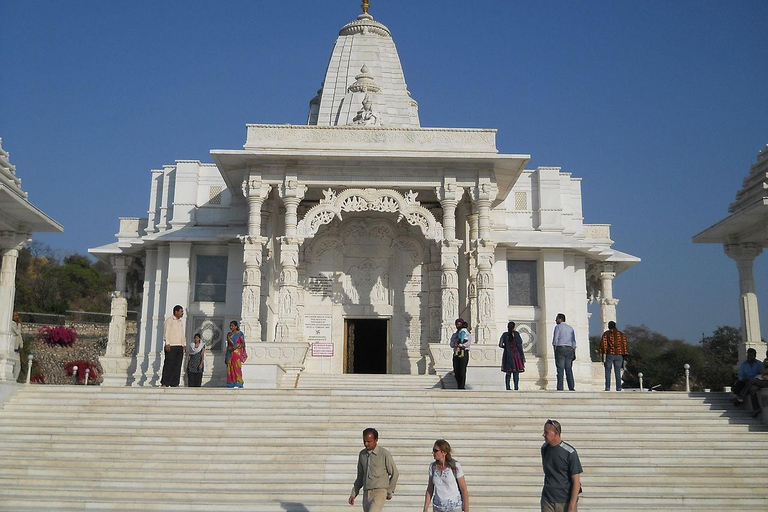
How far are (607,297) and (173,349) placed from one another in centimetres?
1558

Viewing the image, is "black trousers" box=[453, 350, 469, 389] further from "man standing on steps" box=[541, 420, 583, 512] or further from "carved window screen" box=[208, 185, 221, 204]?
"carved window screen" box=[208, 185, 221, 204]

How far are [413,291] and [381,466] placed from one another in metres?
15.7

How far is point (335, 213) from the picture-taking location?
2008 cm

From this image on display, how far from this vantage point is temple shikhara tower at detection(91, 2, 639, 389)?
19.7m

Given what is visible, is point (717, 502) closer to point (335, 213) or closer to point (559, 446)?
point (559, 446)

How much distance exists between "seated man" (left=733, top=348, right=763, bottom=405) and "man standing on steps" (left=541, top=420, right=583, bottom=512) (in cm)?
835

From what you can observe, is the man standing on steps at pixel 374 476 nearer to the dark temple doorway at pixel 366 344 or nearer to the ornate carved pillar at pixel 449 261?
the ornate carved pillar at pixel 449 261

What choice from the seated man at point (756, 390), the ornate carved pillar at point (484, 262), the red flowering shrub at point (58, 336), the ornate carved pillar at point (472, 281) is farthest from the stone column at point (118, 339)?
the red flowering shrub at point (58, 336)

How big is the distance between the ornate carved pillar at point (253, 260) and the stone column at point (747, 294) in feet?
38.5

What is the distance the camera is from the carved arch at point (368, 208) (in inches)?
785

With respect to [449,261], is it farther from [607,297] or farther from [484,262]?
[607,297]

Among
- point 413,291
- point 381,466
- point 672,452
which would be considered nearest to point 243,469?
point 381,466

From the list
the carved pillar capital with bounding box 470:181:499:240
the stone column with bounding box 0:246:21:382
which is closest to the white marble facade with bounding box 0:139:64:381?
the stone column with bounding box 0:246:21:382

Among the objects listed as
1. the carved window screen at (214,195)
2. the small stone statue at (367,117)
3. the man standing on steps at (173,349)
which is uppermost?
the small stone statue at (367,117)
